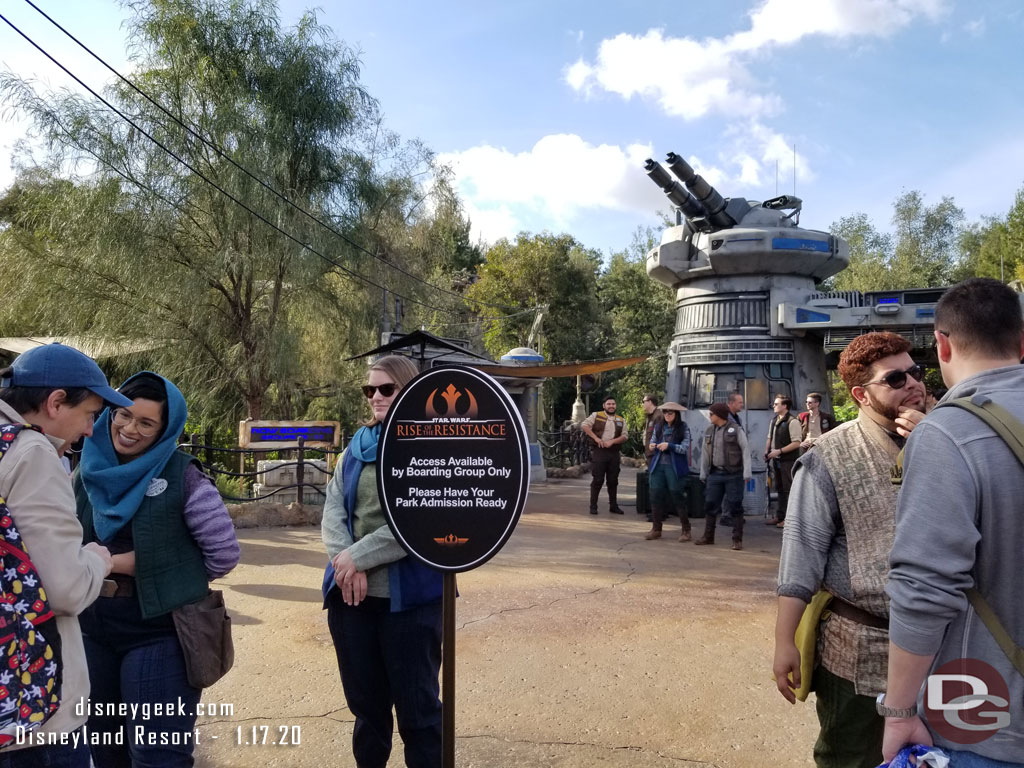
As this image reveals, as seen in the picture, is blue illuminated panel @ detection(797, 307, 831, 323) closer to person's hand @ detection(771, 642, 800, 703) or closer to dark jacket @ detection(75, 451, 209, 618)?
person's hand @ detection(771, 642, 800, 703)

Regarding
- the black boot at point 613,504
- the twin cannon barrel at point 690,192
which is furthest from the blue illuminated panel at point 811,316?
the black boot at point 613,504

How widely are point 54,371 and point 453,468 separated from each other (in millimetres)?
1210

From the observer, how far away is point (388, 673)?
2770 millimetres

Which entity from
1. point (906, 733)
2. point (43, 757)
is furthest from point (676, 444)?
point (43, 757)

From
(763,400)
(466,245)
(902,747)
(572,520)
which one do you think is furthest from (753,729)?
(466,245)

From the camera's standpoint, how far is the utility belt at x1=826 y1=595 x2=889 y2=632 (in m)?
2.20

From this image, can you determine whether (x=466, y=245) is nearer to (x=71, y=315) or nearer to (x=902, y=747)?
(x=71, y=315)

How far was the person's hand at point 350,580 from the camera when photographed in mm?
2689

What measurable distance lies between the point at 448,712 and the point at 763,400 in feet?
33.0

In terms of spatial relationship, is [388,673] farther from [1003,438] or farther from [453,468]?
[1003,438]

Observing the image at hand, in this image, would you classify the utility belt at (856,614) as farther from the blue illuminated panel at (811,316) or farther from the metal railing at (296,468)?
the blue illuminated panel at (811,316)

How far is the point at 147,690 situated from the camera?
2.38 m

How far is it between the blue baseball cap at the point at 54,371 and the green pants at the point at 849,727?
2.38m

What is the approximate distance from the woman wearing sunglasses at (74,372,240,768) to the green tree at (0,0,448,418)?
12626mm
